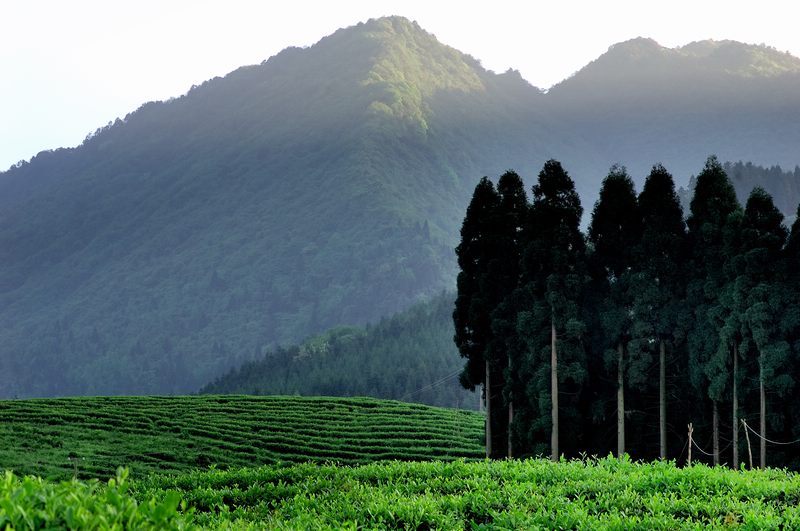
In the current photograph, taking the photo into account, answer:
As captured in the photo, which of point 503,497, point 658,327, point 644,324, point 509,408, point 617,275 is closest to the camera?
point 503,497

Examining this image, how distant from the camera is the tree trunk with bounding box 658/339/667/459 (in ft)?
128

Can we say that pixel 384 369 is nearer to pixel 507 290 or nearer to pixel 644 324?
pixel 507 290

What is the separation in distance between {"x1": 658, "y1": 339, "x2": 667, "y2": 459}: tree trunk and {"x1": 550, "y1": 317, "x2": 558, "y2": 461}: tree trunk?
491 cm

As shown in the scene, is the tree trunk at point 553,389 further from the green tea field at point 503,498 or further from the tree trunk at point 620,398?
the green tea field at point 503,498

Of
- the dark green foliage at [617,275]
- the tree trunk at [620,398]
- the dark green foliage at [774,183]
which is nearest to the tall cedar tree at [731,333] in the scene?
the dark green foliage at [617,275]

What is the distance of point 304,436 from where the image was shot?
60781mm

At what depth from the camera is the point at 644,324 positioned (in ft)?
130

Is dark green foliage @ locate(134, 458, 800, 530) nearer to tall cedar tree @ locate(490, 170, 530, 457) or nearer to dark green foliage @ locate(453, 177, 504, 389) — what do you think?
tall cedar tree @ locate(490, 170, 530, 457)

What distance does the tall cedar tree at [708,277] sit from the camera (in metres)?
37.7

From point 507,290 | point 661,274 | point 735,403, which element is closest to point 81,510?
point 735,403

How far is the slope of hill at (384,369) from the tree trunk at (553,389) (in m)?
99.4

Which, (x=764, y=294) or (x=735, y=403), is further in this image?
(x=735, y=403)

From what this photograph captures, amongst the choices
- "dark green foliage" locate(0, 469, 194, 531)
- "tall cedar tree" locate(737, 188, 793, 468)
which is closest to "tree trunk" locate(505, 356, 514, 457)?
"tall cedar tree" locate(737, 188, 793, 468)

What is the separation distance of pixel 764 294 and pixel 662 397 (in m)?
6.95
